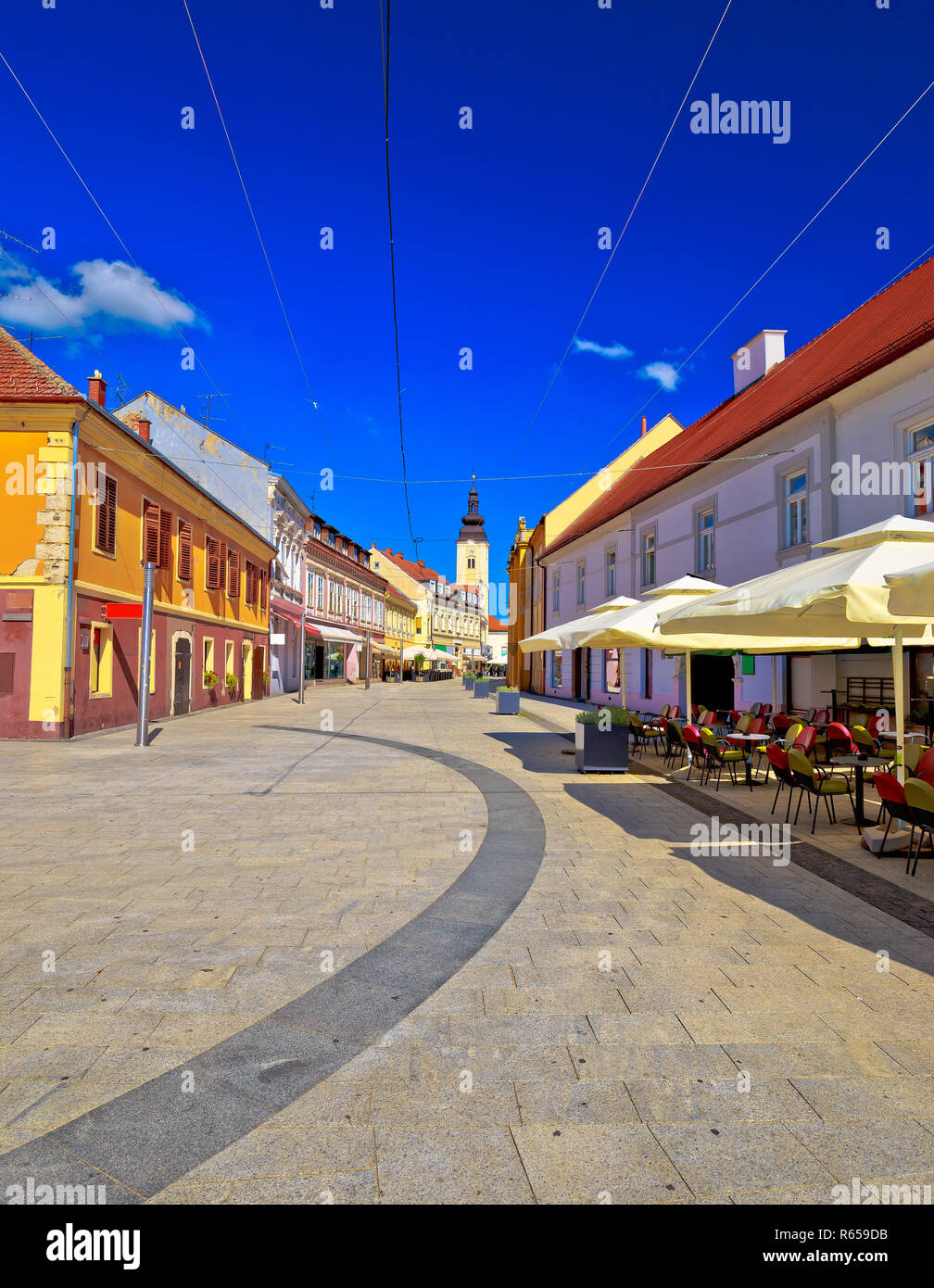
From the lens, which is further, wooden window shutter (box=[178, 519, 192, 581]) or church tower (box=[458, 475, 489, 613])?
church tower (box=[458, 475, 489, 613])

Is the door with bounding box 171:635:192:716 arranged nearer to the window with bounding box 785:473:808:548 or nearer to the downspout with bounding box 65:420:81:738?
the downspout with bounding box 65:420:81:738

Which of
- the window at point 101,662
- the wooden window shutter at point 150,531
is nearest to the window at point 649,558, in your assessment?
the wooden window shutter at point 150,531

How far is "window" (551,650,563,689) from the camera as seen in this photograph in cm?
3579

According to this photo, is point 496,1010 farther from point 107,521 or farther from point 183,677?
point 183,677

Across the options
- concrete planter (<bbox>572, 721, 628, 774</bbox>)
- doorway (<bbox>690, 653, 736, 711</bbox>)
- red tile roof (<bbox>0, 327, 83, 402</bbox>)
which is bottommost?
concrete planter (<bbox>572, 721, 628, 774</bbox>)

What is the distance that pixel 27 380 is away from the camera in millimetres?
15188

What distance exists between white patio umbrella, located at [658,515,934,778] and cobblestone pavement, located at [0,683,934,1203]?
223 cm

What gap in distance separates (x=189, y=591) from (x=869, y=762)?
19182mm

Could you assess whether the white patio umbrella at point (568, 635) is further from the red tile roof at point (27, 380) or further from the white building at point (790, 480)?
the red tile roof at point (27, 380)

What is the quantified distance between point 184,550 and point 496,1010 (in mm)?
20361

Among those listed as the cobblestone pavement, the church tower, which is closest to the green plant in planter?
the cobblestone pavement

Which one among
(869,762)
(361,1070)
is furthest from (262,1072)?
(869,762)

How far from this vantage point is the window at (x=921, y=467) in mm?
12234

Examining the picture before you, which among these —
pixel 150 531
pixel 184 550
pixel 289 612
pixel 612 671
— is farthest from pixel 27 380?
pixel 289 612
